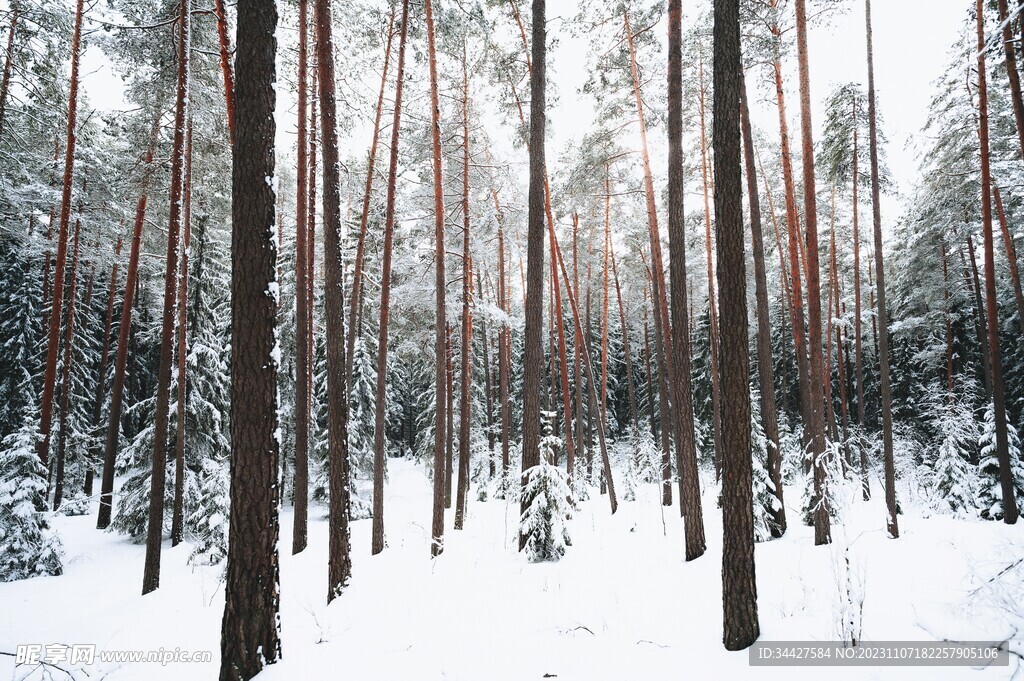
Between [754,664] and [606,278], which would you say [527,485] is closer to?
[754,664]

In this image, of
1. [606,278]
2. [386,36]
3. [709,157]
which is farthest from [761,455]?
[386,36]

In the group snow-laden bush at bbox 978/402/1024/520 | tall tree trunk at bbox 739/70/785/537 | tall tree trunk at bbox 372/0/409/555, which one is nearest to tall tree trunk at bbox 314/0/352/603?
tall tree trunk at bbox 372/0/409/555

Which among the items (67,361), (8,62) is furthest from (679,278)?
(67,361)

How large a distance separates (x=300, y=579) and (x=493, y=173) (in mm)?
9903

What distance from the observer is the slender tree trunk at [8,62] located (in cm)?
864

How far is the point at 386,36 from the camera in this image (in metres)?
9.95

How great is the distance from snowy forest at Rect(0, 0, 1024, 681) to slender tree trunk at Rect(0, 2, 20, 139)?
0.11 meters

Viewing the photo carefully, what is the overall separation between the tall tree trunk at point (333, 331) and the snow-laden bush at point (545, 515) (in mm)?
2640

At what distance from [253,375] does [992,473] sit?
704 inches

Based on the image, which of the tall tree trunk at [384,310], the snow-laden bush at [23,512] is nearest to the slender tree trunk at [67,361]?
the snow-laden bush at [23,512]

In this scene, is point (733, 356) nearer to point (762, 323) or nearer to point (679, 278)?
point (679, 278)

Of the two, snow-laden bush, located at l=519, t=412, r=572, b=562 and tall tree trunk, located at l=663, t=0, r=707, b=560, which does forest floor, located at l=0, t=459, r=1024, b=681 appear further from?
tall tree trunk, located at l=663, t=0, r=707, b=560

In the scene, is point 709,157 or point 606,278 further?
point 606,278

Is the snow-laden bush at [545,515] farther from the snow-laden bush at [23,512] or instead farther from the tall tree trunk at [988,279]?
the snow-laden bush at [23,512]
